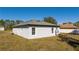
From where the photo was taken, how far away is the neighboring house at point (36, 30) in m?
5.50

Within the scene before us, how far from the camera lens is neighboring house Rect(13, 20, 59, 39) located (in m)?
5.50

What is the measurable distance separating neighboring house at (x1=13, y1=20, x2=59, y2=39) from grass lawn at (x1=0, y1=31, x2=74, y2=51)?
86mm

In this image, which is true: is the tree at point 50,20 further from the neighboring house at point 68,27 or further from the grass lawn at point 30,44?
the grass lawn at point 30,44

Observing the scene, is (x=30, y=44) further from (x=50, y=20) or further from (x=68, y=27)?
(x=68, y=27)

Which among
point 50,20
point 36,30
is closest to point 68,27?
point 50,20

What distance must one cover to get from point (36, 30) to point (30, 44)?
321 millimetres

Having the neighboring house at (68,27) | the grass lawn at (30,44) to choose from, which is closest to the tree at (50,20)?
the neighboring house at (68,27)

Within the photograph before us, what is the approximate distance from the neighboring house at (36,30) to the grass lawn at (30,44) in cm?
9

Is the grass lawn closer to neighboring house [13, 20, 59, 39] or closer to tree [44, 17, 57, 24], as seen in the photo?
neighboring house [13, 20, 59, 39]

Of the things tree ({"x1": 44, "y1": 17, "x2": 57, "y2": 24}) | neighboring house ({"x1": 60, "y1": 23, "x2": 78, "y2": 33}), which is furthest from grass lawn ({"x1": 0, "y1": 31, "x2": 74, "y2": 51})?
tree ({"x1": 44, "y1": 17, "x2": 57, "y2": 24})

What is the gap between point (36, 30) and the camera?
5527 mm
